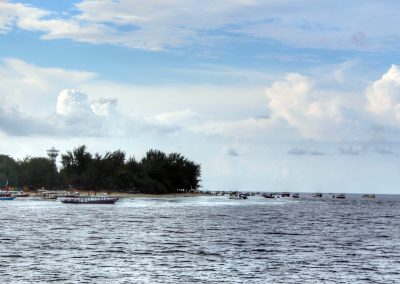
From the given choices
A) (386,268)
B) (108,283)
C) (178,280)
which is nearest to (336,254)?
(386,268)

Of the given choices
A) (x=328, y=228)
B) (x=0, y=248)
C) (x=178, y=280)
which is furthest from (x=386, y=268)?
(x=328, y=228)

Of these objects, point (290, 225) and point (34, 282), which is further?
point (290, 225)

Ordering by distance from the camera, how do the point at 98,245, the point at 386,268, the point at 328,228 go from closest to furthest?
the point at 386,268 < the point at 98,245 < the point at 328,228

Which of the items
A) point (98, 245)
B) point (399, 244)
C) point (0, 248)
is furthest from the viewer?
point (399, 244)

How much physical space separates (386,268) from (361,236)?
1519 inches

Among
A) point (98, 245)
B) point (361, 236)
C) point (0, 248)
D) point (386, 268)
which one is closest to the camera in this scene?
point (386, 268)

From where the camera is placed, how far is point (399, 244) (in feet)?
285

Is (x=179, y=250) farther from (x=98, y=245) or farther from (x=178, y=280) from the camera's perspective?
(x=178, y=280)

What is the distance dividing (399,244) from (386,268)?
26.5 meters

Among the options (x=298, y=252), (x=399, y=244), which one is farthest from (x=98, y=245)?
(x=399, y=244)

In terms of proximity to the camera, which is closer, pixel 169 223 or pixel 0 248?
pixel 0 248

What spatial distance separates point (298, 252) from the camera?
7512 centimetres

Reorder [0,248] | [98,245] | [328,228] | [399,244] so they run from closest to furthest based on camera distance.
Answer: [0,248] → [98,245] → [399,244] → [328,228]

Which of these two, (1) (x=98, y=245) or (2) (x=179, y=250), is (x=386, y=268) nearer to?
(2) (x=179, y=250)
